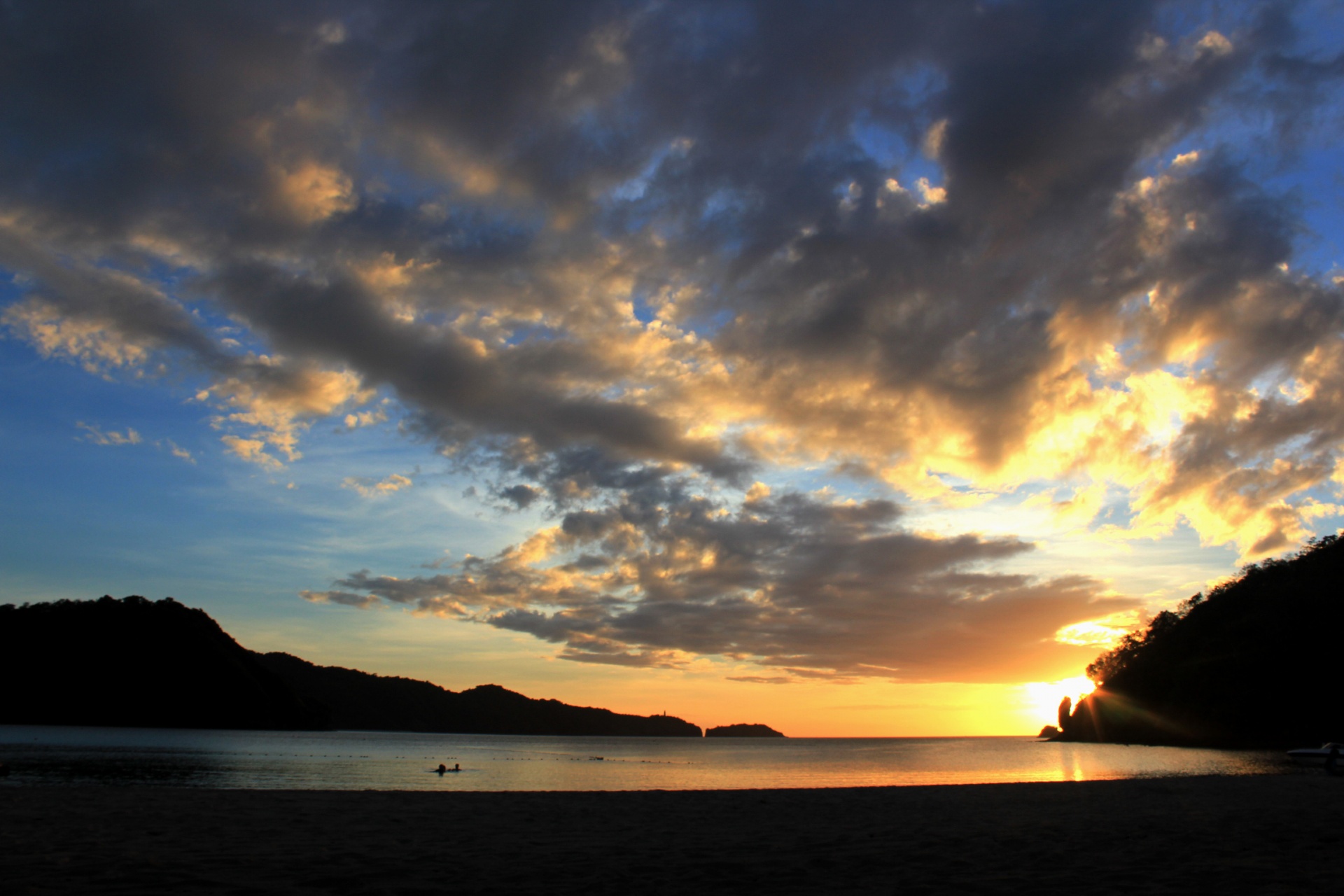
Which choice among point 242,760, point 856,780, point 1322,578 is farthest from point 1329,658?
point 242,760

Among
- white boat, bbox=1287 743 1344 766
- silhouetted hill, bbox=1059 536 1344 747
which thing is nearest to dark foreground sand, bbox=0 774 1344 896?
white boat, bbox=1287 743 1344 766

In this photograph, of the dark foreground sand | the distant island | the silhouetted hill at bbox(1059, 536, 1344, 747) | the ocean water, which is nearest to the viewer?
the dark foreground sand

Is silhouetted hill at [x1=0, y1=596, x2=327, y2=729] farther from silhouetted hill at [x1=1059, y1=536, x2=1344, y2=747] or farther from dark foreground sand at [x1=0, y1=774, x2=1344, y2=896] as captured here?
silhouetted hill at [x1=1059, y1=536, x2=1344, y2=747]

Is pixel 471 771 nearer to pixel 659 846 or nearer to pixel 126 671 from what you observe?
pixel 659 846

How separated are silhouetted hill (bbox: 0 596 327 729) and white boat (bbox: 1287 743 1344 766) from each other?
204 meters

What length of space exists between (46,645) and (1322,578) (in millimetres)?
265994

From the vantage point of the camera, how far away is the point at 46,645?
621ft

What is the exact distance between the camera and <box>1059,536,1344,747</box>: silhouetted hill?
296 ft

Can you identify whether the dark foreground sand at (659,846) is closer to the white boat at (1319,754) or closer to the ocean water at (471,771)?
the ocean water at (471,771)

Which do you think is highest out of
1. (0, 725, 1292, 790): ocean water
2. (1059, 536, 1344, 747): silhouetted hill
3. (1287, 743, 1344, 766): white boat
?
(1059, 536, 1344, 747): silhouetted hill

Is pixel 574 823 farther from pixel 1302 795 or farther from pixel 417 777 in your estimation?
pixel 417 777

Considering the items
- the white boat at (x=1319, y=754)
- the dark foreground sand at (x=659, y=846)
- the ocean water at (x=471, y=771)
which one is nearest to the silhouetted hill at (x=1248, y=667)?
the ocean water at (x=471, y=771)

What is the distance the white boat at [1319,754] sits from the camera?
1578 inches

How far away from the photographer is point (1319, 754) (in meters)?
45.2
